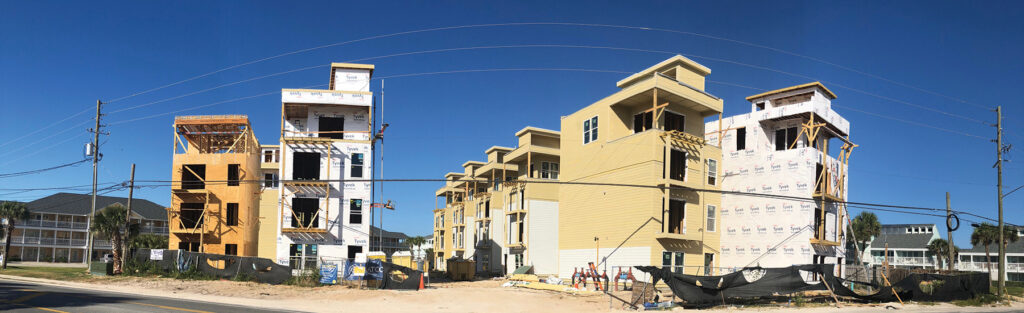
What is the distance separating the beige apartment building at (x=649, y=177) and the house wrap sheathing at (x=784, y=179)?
3173 millimetres

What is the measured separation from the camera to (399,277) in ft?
105

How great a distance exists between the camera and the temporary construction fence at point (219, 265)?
3344cm

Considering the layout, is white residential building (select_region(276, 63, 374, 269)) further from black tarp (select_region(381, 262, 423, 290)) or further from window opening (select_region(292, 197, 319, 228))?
black tarp (select_region(381, 262, 423, 290))

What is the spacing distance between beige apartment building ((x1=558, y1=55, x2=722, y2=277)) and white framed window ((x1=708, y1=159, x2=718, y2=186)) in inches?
2.4

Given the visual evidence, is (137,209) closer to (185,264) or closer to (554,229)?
(185,264)

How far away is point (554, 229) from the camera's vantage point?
51.3m

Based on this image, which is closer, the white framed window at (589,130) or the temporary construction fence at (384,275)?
the temporary construction fence at (384,275)

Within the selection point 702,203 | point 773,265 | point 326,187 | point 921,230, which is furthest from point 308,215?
point 921,230

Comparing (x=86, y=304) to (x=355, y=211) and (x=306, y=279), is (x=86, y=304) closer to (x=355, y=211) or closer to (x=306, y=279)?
(x=306, y=279)

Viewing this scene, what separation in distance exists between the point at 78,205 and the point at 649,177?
82.4 metres

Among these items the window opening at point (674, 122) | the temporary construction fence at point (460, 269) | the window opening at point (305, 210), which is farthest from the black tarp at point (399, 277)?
the window opening at point (674, 122)

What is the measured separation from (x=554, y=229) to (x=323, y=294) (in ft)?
82.4

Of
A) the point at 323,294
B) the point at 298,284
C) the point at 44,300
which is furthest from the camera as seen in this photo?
the point at 298,284

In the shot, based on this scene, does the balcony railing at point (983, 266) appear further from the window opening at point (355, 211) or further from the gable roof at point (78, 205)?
the gable roof at point (78, 205)
